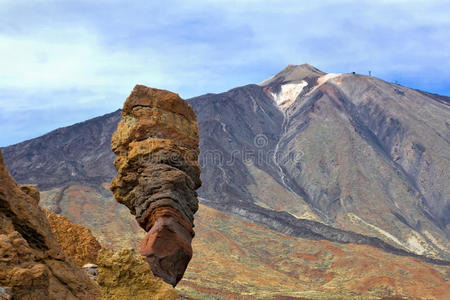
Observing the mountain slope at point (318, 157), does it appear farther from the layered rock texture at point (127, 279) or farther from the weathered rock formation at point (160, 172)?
the layered rock texture at point (127, 279)

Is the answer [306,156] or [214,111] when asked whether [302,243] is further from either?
[214,111]

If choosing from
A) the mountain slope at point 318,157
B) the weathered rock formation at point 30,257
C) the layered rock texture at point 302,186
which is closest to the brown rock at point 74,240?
the weathered rock formation at point 30,257

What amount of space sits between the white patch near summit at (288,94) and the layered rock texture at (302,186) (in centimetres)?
44

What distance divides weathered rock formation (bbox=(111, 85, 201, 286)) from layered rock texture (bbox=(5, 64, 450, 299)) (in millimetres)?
10686

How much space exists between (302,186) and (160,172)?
268ft

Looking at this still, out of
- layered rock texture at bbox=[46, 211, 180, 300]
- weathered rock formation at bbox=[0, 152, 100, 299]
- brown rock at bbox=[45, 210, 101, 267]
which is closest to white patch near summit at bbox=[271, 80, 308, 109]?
brown rock at bbox=[45, 210, 101, 267]

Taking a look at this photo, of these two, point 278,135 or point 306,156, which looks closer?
point 306,156

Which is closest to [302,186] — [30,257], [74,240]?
[74,240]

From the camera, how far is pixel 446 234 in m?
79.9

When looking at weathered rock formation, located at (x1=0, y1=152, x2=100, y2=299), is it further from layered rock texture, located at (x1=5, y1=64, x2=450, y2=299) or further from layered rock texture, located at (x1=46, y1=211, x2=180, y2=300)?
layered rock texture, located at (x1=5, y1=64, x2=450, y2=299)

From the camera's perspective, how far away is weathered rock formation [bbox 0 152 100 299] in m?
4.08

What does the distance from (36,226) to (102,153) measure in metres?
90.6

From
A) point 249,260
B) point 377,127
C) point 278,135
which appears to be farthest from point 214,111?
point 249,260

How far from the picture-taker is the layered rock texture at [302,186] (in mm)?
38594
